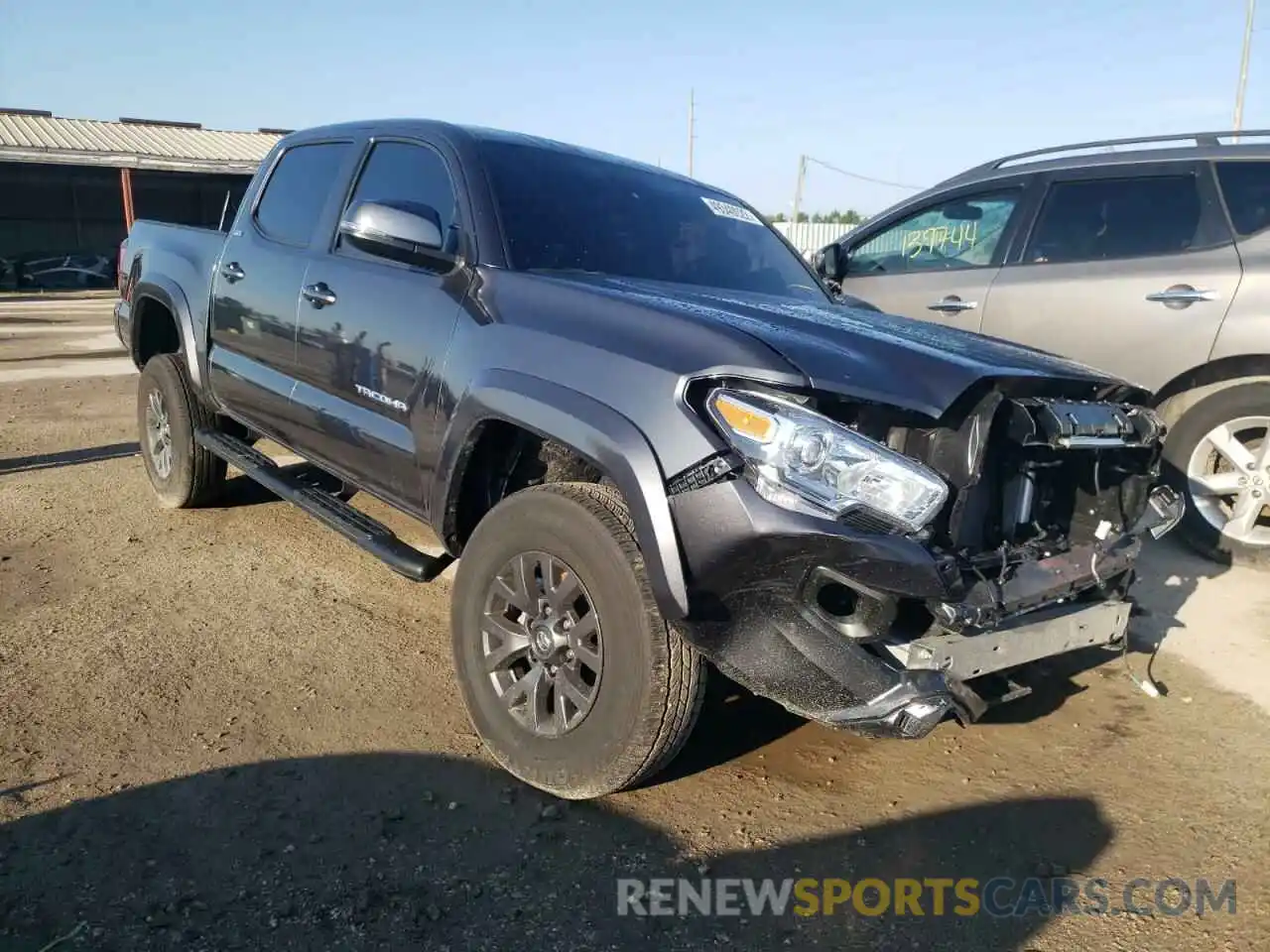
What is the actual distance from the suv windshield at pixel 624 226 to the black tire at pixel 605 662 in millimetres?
920

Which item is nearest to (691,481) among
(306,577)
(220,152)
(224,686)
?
(224,686)

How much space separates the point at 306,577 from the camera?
446cm

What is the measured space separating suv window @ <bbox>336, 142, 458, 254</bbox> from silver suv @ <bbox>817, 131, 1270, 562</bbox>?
6.39 ft

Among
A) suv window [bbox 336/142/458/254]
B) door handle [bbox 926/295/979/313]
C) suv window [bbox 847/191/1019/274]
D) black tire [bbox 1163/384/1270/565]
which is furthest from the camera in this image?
suv window [bbox 847/191/1019/274]

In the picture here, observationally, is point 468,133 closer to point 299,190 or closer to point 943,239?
point 299,190

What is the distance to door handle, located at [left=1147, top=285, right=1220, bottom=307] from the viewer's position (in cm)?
471

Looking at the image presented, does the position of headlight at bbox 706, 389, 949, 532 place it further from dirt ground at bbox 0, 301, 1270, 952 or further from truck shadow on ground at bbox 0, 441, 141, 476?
truck shadow on ground at bbox 0, 441, 141, 476

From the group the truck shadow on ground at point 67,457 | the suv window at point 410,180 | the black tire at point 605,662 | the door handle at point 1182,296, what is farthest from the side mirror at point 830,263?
the truck shadow on ground at point 67,457

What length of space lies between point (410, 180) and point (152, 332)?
2728 millimetres

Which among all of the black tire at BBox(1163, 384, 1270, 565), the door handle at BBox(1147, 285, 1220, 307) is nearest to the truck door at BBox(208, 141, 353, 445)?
the door handle at BBox(1147, 285, 1220, 307)

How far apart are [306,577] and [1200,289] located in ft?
14.5

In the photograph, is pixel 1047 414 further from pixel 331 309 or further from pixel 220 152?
pixel 220 152

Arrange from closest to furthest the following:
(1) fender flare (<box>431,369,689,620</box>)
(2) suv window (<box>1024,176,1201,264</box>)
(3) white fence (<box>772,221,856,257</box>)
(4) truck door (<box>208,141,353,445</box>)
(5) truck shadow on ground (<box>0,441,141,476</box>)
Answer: (1) fender flare (<box>431,369,689,620</box>), (4) truck door (<box>208,141,353,445</box>), (2) suv window (<box>1024,176,1201,264</box>), (5) truck shadow on ground (<box>0,441,141,476</box>), (3) white fence (<box>772,221,856,257</box>)

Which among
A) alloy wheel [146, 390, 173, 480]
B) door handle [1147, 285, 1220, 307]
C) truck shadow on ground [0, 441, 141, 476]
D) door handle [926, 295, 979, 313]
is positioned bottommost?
truck shadow on ground [0, 441, 141, 476]
